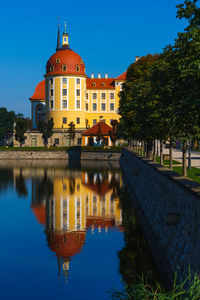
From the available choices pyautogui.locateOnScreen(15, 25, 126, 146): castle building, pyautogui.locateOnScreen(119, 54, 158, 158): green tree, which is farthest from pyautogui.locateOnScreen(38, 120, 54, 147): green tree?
pyautogui.locateOnScreen(119, 54, 158, 158): green tree

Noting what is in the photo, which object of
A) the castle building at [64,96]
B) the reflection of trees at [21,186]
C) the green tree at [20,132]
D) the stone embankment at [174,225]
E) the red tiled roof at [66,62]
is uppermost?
the red tiled roof at [66,62]

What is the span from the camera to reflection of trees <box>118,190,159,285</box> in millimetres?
18750

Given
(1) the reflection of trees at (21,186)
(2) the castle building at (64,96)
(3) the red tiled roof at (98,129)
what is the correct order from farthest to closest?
1. (2) the castle building at (64,96)
2. (3) the red tiled roof at (98,129)
3. (1) the reflection of trees at (21,186)

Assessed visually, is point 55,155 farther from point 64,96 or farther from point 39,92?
point 39,92

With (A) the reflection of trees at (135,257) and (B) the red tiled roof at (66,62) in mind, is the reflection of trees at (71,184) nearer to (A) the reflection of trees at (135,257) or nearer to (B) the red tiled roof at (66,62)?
(A) the reflection of trees at (135,257)

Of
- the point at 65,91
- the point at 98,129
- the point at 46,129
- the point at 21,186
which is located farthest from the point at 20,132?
the point at 21,186

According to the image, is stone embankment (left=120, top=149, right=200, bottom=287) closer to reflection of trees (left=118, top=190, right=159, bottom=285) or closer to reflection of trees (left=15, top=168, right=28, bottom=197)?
reflection of trees (left=118, top=190, right=159, bottom=285)

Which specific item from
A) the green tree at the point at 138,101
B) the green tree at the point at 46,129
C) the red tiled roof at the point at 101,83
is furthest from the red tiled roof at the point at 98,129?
the green tree at the point at 138,101

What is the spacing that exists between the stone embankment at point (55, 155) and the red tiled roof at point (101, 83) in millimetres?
30964

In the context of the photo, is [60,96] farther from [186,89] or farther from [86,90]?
[186,89]

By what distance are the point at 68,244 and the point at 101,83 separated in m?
99.8

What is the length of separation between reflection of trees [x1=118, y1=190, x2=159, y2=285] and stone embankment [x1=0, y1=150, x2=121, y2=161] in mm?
60663

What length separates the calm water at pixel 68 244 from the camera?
18.3 meters

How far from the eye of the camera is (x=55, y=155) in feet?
314
